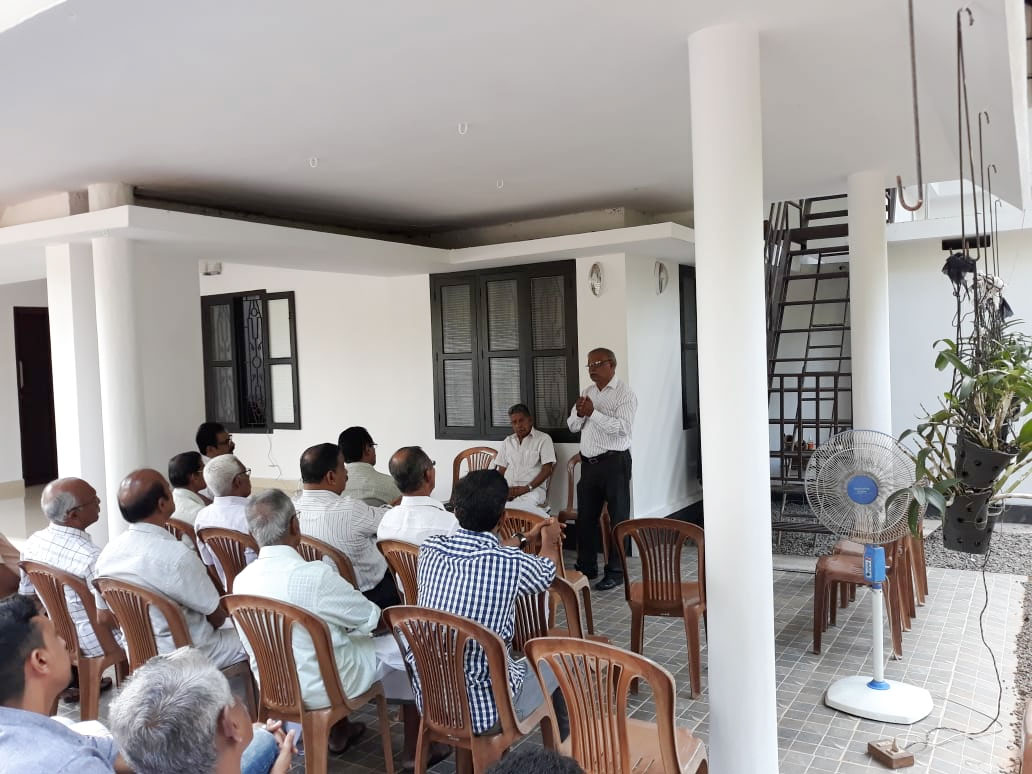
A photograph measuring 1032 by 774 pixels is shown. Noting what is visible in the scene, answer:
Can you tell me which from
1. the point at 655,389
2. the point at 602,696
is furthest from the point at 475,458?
the point at 602,696

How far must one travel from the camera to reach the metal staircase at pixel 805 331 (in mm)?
7297

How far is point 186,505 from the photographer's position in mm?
4359

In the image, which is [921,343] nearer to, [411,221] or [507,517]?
[411,221]

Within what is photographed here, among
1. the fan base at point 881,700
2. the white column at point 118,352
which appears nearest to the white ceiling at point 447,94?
the white column at point 118,352

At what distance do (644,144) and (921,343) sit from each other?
5112 mm

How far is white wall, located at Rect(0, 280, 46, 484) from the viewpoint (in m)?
10.1

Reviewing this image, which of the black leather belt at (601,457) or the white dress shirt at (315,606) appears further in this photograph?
the black leather belt at (601,457)

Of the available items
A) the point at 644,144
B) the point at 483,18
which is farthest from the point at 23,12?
the point at 644,144

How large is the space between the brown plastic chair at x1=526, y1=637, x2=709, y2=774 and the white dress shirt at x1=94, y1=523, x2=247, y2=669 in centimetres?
154

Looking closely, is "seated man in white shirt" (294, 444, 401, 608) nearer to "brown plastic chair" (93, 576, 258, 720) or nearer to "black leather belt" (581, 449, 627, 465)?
"brown plastic chair" (93, 576, 258, 720)

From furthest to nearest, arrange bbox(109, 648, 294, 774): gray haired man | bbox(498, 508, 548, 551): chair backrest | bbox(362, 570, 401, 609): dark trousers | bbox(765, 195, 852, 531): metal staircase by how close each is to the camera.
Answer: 1. bbox(765, 195, 852, 531): metal staircase
2. bbox(498, 508, 548, 551): chair backrest
3. bbox(362, 570, 401, 609): dark trousers
4. bbox(109, 648, 294, 774): gray haired man

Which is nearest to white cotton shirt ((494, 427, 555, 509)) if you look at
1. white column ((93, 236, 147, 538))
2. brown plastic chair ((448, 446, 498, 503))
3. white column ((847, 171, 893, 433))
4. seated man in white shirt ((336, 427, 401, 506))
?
brown plastic chair ((448, 446, 498, 503))

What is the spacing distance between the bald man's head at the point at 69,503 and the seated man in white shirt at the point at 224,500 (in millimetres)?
519

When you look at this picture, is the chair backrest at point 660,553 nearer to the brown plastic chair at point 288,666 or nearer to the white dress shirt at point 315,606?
the white dress shirt at point 315,606
